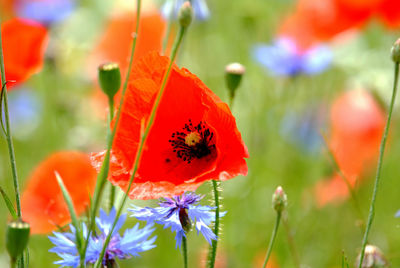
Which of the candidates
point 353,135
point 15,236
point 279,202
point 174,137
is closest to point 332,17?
point 353,135

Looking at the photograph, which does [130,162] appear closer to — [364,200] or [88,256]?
[88,256]

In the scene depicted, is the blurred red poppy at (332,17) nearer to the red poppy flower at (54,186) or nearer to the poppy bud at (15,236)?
the red poppy flower at (54,186)

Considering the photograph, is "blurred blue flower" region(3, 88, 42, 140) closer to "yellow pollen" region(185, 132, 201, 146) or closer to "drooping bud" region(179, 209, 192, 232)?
"yellow pollen" region(185, 132, 201, 146)

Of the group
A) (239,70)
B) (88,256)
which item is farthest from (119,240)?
(239,70)

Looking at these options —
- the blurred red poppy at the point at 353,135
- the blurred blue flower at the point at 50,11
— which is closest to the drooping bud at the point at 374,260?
the blurred red poppy at the point at 353,135

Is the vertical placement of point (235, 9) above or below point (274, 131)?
above

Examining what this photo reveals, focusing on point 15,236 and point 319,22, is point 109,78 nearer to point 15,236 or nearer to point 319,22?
point 15,236
